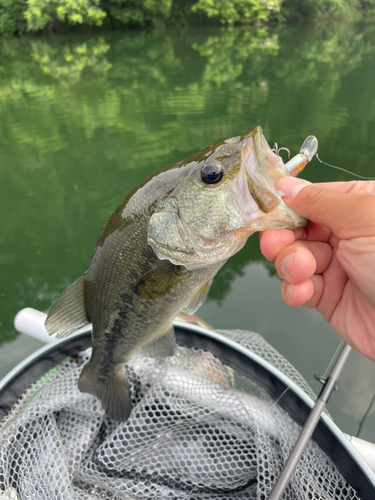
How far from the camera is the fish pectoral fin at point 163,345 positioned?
169 cm

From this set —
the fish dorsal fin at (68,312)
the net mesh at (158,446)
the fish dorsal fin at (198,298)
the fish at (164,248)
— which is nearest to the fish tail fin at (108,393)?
the fish at (164,248)

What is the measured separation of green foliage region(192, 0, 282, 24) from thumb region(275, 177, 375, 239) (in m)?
31.6

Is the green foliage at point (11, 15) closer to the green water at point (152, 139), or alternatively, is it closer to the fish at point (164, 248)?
the green water at point (152, 139)

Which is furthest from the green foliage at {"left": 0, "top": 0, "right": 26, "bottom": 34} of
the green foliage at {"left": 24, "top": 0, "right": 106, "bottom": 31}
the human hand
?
the human hand

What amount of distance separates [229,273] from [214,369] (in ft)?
7.00

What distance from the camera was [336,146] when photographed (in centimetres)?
707

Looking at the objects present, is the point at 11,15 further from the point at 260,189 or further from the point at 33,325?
the point at 260,189

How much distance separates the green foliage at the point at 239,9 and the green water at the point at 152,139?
437 inches

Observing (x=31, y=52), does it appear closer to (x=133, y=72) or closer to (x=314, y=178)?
(x=133, y=72)

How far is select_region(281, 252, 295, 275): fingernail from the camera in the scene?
1.25m

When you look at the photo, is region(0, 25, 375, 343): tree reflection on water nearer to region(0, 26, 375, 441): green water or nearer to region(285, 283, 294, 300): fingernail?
region(0, 26, 375, 441): green water

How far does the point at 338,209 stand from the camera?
1106mm

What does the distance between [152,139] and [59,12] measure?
20290mm

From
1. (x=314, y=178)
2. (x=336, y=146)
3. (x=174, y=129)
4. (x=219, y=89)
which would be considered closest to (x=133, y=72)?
(x=219, y=89)
